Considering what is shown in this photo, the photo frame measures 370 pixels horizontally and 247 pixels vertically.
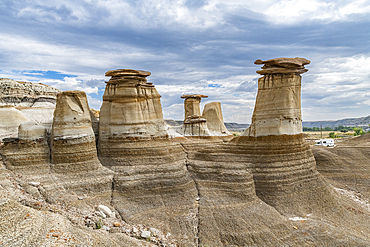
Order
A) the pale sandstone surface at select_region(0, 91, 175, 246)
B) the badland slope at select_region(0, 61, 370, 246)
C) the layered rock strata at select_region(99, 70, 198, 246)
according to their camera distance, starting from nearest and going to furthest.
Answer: the pale sandstone surface at select_region(0, 91, 175, 246) < the badland slope at select_region(0, 61, 370, 246) < the layered rock strata at select_region(99, 70, 198, 246)

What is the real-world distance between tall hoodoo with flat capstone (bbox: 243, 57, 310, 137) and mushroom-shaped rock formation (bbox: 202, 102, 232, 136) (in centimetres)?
1977

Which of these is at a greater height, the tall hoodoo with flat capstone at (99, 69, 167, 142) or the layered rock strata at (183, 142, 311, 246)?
the tall hoodoo with flat capstone at (99, 69, 167, 142)

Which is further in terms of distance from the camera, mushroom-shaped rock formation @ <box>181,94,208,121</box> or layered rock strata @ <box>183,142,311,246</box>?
mushroom-shaped rock formation @ <box>181,94,208,121</box>

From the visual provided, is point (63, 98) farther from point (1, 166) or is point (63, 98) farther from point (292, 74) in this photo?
point (292, 74)

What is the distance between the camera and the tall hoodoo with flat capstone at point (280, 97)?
23.1 m

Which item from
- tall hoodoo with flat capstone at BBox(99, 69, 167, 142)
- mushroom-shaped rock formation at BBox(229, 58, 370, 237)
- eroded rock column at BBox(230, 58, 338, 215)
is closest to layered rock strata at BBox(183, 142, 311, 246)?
mushroom-shaped rock formation at BBox(229, 58, 370, 237)

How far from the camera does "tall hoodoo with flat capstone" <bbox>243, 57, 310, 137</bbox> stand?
23.1 m

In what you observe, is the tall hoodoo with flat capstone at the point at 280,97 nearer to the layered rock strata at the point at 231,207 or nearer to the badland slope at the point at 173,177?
the badland slope at the point at 173,177

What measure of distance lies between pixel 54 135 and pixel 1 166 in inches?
163

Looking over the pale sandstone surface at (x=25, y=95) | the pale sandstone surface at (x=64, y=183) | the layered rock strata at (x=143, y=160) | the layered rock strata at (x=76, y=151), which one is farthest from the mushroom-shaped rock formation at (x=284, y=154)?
the pale sandstone surface at (x=25, y=95)

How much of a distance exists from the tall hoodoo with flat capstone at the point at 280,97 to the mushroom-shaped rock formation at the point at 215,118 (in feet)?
64.9

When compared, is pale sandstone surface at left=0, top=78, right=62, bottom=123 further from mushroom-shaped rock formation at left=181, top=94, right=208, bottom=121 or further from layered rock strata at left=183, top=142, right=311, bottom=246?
layered rock strata at left=183, top=142, right=311, bottom=246

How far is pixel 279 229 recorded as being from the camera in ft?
60.5

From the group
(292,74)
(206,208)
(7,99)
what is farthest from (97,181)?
(7,99)
